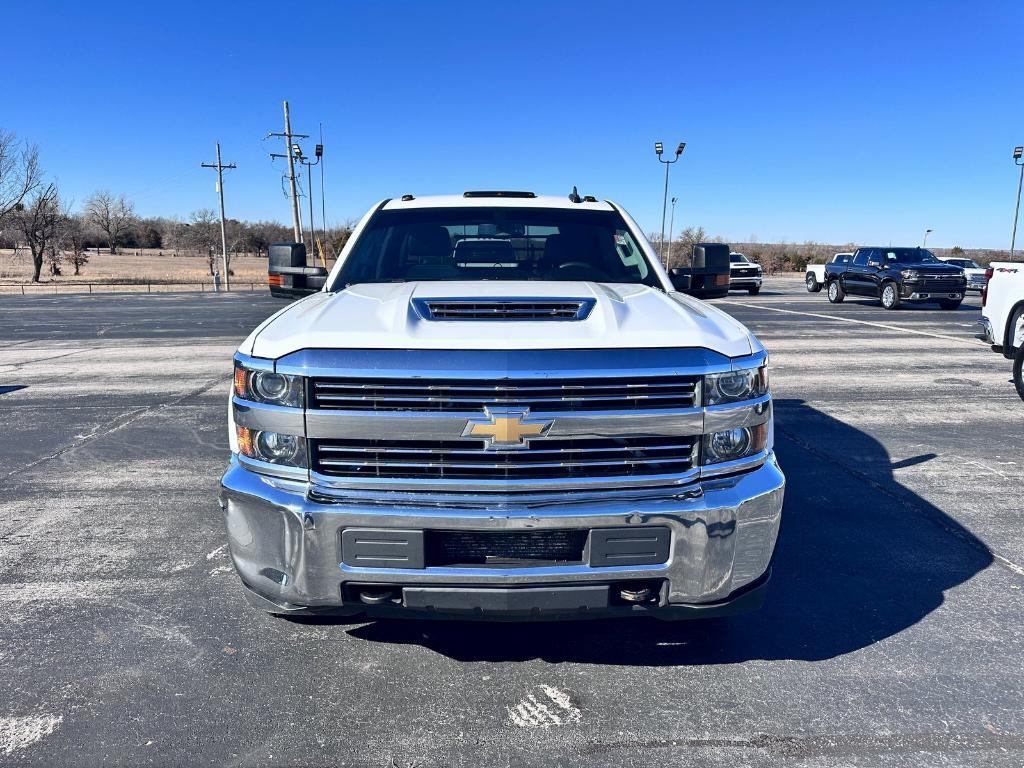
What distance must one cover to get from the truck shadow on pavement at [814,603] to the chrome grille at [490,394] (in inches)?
47.7

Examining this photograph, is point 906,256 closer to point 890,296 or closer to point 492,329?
point 890,296

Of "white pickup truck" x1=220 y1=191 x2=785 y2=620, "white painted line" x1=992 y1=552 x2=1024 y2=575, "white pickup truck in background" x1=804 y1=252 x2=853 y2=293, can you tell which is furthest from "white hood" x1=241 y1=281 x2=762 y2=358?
"white pickup truck in background" x1=804 y1=252 x2=853 y2=293

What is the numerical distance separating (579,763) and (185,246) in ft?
417

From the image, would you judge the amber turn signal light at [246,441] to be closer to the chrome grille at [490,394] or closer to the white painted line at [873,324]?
the chrome grille at [490,394]

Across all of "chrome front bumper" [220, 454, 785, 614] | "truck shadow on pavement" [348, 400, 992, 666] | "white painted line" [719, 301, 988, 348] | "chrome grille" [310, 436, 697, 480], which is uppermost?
"chrome grille" [310, 436, 697, 480]

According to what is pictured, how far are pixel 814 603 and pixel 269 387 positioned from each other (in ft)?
9.07

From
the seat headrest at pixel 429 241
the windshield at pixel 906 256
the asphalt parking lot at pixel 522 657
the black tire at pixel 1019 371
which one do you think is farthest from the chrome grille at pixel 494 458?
the windshield at pixel 906 256

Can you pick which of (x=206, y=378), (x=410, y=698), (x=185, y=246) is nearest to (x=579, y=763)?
(x=410, y=698)

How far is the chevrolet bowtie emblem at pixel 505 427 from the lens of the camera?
2543mm

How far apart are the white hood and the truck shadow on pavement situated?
137 centimetres

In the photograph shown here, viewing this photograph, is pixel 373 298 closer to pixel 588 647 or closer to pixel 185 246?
pixel 588 647

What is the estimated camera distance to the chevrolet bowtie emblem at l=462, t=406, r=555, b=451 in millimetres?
2543

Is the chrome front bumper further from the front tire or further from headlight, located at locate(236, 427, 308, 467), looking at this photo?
the front tire

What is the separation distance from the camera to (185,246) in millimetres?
116250
